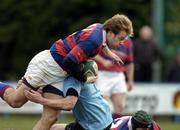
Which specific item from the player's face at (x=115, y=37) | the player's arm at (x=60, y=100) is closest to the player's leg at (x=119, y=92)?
the player's face at (x=115, y=37)

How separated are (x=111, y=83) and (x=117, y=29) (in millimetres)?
3896

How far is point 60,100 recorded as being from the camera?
35.0ft

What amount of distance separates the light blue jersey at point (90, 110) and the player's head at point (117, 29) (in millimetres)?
689

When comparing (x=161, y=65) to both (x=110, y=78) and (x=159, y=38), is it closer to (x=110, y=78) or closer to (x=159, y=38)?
(x=159, y=38)

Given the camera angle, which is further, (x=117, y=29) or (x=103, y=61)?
(x=103, y=61)

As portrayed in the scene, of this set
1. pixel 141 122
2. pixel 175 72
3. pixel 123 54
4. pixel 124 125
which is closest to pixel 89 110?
pixel 124 125

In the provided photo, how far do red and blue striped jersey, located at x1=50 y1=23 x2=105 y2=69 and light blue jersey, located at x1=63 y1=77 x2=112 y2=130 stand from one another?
0.49 metres

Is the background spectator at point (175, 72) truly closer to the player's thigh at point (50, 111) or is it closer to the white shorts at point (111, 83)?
the white shorts at point (111, 83)

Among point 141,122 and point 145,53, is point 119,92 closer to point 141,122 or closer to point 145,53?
point 141,122

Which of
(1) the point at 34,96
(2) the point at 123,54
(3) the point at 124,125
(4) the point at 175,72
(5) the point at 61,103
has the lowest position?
(4) the point at 175,72

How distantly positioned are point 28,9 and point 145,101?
6.55m

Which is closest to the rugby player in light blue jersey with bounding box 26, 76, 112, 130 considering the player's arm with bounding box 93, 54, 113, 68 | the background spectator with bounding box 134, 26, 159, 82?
the player's arm with bounding box 93, 54, 113, 68

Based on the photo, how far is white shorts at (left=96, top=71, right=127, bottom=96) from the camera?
14.5 metres

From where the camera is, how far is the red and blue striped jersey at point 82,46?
34.2 ft
